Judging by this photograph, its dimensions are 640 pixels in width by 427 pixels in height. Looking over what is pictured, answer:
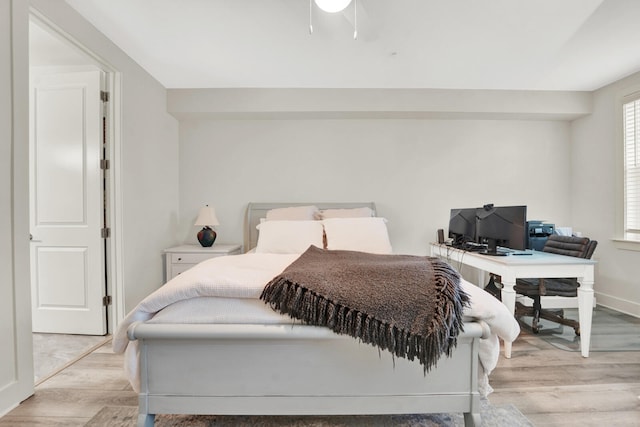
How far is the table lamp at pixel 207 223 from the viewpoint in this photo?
3.49 meters

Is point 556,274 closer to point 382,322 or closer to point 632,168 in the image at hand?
point 382,322

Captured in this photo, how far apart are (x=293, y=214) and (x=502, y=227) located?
2.00 m

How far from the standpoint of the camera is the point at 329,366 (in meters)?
1.46

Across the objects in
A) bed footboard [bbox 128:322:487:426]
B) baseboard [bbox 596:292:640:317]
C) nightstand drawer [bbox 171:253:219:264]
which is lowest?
baseboard [bbox 596:292:640:317]

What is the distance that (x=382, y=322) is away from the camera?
54.3 inches

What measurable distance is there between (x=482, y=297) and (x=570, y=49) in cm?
256

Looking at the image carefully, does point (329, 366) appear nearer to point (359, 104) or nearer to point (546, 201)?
point (359, 104)

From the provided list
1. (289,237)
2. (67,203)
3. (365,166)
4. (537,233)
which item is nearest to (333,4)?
(289,237)

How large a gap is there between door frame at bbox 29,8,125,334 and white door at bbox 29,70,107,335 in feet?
0.19

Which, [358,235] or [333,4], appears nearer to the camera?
[333,4]

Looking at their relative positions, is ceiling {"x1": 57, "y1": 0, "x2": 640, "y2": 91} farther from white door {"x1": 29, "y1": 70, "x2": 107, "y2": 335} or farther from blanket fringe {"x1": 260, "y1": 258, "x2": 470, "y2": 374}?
blanket fringe {"x1": 260, "y1": 258, "x2": 470, "y2": 374}

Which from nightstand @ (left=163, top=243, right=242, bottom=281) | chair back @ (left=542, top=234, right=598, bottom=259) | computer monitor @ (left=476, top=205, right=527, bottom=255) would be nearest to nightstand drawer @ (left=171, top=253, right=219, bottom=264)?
nightstand @ (left=163, top=243, right=242, bottom=281)

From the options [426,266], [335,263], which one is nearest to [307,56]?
[335,263]

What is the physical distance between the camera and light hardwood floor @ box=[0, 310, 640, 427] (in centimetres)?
166
